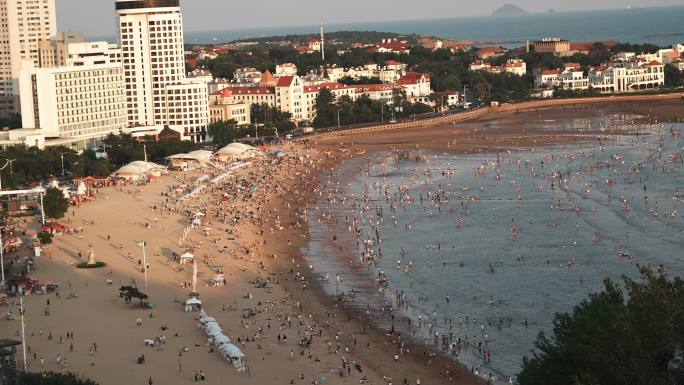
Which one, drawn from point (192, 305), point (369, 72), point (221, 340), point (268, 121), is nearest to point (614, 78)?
point (369, 72)

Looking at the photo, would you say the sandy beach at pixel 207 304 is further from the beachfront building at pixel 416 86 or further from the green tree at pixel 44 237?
the beachfront building at pixel 416 86

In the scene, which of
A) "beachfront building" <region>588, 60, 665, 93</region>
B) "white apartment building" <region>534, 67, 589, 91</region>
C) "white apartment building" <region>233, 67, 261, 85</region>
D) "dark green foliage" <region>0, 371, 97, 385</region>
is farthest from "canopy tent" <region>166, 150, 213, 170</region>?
"beachfront building" <region>588, 60, 665, 93</region>

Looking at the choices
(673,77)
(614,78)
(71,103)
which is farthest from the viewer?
(673,77)

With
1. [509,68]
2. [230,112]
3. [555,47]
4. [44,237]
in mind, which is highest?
[555,47]

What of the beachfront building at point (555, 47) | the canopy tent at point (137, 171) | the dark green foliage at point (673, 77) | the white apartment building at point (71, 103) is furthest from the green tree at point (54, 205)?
the beachfront building at point (555, 47)

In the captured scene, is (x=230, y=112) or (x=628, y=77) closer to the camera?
(x=230, y=112)

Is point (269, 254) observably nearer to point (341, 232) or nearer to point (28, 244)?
point (341, 232)

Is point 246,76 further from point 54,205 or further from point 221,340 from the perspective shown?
point 221,340

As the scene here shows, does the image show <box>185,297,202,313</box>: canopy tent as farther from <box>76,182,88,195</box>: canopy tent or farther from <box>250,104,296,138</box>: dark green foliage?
<box>250,104,296,138</box>: dark green foliage
